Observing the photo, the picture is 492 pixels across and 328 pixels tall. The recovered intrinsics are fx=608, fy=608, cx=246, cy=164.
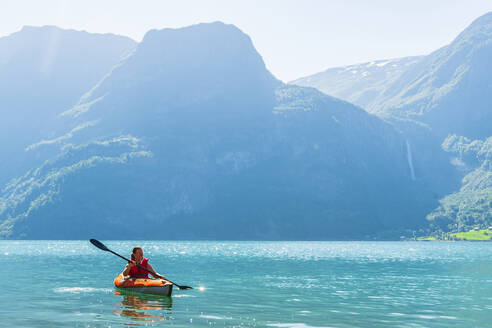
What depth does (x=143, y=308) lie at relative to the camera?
3728 cm

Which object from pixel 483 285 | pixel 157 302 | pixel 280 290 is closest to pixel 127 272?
pixel 157 302

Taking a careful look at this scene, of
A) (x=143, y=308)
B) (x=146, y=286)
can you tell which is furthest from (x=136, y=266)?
(x=143, y=308)

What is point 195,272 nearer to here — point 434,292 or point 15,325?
point 434,292

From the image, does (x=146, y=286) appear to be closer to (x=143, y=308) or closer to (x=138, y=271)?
(x=138, y=271)

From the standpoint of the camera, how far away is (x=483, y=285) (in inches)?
2175

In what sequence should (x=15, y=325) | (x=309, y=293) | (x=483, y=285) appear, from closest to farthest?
(x=15, y=325), (x=309, y=293), (x=483, y=285)

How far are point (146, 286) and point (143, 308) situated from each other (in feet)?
13.4

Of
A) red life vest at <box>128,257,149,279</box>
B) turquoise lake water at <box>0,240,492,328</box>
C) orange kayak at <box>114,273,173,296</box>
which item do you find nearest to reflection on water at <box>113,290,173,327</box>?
turquoise lake water at <box>0,240,492,328</box>

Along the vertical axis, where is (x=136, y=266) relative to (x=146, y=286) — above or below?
above

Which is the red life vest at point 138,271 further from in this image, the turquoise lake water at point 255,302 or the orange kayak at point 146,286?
the turquoise lake water at point 255,302

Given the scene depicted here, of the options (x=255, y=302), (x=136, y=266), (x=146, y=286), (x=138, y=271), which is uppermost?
(x=136, y=266)

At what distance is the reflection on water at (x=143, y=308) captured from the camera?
32.8 m

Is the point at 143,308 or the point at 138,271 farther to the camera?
the point at 138,271

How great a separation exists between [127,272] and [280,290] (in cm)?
1246
